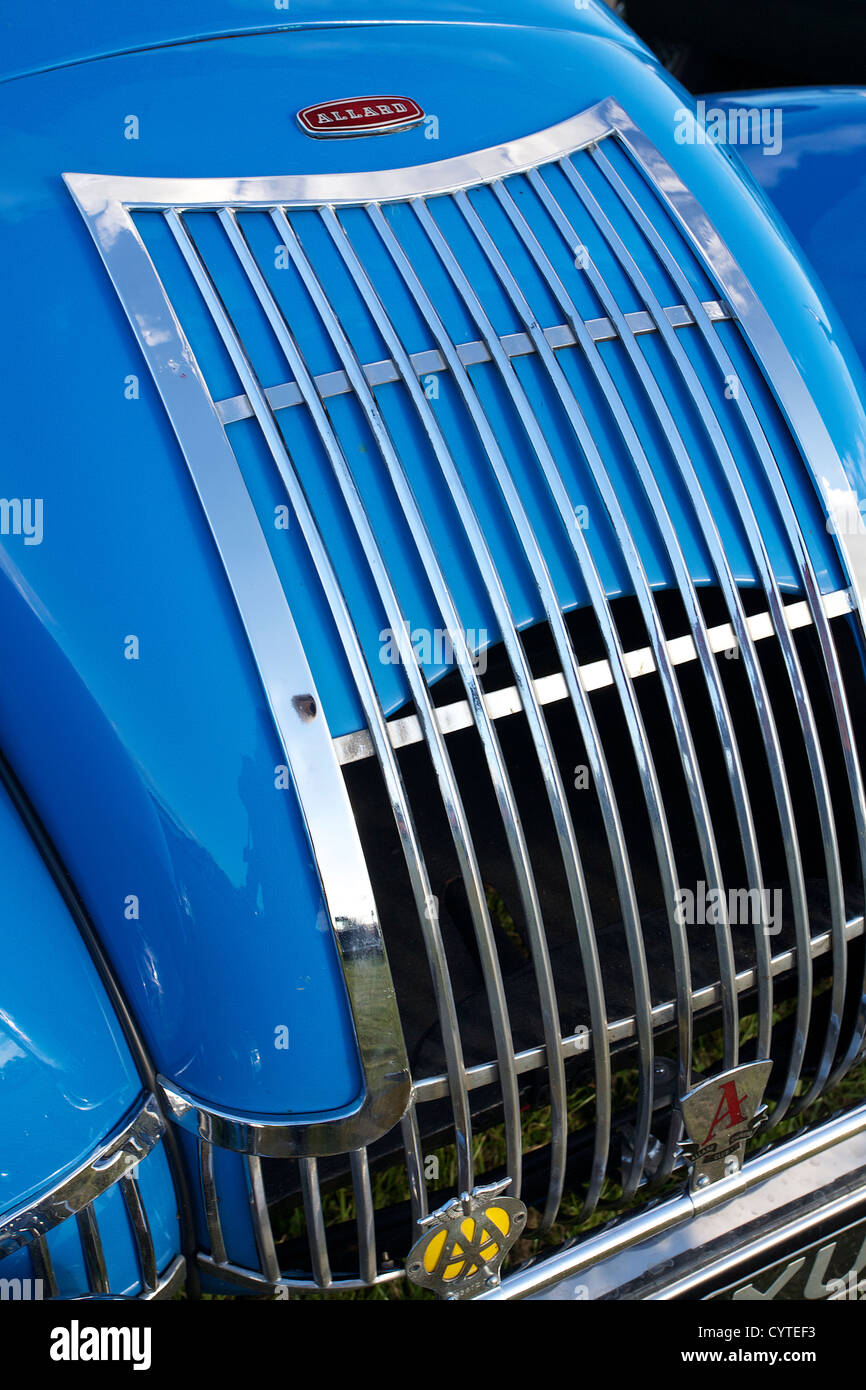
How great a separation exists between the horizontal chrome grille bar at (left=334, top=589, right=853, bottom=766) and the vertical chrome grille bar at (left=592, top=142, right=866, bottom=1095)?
0.10 ft

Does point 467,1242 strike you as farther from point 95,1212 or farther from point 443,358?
point 443,358

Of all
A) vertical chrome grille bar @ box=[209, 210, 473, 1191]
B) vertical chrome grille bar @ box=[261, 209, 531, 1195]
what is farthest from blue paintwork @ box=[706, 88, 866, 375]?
vertical chrome grille bar @ box=[209, 210, 473, 1191]

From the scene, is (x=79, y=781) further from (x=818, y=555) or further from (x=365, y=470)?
(x=818, y=555)

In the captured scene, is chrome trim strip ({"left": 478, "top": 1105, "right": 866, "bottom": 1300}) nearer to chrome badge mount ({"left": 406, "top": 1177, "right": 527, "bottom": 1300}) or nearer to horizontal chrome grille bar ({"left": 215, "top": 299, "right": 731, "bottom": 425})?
chrome badge mount ({"left": 406, "top": 1177, "right": 527, "bottom": 1300})

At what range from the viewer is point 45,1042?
51.9 inches

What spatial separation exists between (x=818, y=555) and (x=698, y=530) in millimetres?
181

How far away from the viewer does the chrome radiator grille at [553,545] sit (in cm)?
143

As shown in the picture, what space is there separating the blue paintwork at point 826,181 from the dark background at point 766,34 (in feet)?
4.17

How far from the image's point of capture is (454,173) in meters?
1.70

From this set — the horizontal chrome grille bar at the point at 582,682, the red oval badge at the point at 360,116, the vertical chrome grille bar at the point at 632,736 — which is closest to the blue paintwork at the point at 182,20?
the red oval badge at the point at 360,116

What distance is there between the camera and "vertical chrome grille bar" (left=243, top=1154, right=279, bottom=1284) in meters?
1.41

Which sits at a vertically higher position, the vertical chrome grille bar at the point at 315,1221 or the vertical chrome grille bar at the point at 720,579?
the vertical chrome grille bar at the point at 720,579

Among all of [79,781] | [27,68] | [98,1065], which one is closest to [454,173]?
[27,68]

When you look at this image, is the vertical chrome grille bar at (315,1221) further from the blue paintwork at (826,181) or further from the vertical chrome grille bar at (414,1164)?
the blue paintwork at (826,181)
